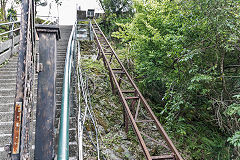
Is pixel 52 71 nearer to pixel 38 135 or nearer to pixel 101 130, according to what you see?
pixel 38 135

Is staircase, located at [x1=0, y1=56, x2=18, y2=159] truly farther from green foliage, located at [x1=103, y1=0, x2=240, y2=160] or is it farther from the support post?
green foliage, located at [x1=103, y1=0, x2=240, y2=160]

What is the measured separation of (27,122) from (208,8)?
3688mm

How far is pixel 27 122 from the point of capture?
1103mm

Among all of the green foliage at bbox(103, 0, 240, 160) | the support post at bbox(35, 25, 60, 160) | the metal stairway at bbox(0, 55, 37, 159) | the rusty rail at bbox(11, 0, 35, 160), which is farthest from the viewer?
the green foliage at bbox(103, 0, 240, 160)

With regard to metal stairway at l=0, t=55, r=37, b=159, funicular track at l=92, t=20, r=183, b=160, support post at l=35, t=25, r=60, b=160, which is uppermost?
support post at l=35, t=25, r=60, b=160

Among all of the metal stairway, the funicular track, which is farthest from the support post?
the funicular track

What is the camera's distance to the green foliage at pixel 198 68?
3.26 meters

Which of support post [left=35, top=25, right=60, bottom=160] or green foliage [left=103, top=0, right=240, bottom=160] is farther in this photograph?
green foliage [left=103, top=0, right=240, bottom=160]

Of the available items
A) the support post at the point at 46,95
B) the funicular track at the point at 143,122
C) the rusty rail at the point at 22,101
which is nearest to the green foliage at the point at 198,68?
the funicular track at the point at 143,122

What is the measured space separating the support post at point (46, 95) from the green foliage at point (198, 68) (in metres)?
2.67

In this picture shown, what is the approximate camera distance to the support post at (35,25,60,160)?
1501 mm

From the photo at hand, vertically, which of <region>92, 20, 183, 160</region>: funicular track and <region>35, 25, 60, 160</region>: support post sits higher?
<region>35, 25, 60, 160</region>: support post

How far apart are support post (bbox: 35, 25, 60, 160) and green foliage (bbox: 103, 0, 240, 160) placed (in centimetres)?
267

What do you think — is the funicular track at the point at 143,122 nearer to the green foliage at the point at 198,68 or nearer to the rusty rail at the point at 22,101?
the green foliage at the point at 198,68
